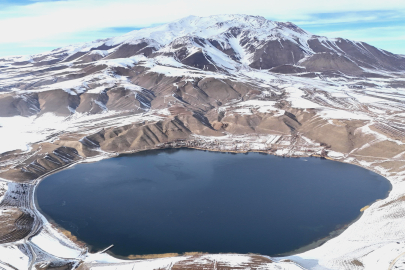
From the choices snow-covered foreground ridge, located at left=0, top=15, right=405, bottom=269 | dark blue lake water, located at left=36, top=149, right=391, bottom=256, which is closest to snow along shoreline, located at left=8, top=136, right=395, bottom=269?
snow-covered foreground ridge, located at left=0, top=15, right=405, bottom=269

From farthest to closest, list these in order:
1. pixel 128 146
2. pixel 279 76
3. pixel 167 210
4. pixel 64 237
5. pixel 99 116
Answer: pixel 279 76
pixel 99 116
pixel 128 146
pixel 167 210
pixel 64 237

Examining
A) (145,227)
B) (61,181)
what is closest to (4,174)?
(61,181)

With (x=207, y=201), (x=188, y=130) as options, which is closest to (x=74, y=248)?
(x=207, y=201)

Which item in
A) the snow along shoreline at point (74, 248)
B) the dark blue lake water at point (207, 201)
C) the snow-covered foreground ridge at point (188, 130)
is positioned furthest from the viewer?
the dark blue lake water at point (207, 201)

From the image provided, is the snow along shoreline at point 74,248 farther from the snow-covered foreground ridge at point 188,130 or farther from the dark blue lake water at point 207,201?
the dark blue lake water at point 207,201

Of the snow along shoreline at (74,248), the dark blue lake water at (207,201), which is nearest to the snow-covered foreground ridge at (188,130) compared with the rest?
the snow along shoreline at (74,248)

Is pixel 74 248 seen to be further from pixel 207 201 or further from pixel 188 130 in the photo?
pixel 188 130

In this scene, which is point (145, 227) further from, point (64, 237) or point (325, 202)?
point (325, 202)
